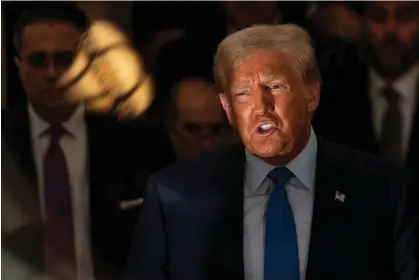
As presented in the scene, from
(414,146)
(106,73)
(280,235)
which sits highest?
(106,73)

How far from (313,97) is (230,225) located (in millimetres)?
256

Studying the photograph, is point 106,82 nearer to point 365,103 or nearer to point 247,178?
point 247,178

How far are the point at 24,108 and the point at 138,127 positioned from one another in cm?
21

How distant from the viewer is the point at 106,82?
1138mm

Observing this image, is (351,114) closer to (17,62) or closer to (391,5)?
(391,5)

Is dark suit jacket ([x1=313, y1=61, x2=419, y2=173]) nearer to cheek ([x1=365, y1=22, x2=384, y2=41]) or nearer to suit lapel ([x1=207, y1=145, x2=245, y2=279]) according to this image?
cheek ([x1=365, y1=22, x2=384, y2=41])

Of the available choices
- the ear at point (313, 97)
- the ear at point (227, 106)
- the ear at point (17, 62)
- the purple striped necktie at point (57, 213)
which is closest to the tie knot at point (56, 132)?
the purple striped necktie at point (57, 213)

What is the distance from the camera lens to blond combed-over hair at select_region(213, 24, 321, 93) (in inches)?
41.7

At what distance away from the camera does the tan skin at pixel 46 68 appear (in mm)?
1134

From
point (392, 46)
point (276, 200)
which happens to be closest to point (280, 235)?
point (276, 200)

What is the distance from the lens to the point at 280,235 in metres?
1.06

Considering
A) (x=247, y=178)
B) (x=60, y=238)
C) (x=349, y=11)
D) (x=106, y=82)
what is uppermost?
(x=349, y=11)

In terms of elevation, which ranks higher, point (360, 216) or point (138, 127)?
point (138, 127)

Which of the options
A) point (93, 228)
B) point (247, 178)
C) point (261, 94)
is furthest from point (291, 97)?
point (93, 228)
